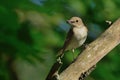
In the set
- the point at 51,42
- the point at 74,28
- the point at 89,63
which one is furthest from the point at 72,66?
the point at 51,42

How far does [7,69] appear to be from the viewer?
3385mm

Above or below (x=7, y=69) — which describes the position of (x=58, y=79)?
above

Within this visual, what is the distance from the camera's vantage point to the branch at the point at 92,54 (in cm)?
208

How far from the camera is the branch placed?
6.82ft

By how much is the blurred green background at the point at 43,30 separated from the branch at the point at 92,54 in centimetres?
91

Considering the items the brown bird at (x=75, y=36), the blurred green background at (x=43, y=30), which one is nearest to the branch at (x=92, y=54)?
the brown bird at (x=75, y=36)

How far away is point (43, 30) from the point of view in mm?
3410

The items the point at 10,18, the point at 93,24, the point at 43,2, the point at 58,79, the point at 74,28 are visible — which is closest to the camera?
the point at 58,79

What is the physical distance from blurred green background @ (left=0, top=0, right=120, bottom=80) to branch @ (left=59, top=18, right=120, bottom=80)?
2.97 ft

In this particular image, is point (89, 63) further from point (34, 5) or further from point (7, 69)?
point (7, 69)

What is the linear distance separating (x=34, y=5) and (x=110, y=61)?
26.2 inches

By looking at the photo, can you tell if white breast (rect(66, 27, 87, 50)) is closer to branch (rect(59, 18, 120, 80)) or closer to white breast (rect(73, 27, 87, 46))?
white breast (rect(73, 27, 87, 46))

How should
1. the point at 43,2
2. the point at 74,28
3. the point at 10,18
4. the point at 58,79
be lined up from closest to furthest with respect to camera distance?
1. the point at 58,79
2. the point at 74,28
3. the point at 10,18
4. the point at 43,2

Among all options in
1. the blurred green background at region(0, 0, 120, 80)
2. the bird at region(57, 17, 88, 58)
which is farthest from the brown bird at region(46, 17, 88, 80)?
the blurred green background at region(0, 0, 120, 80)
